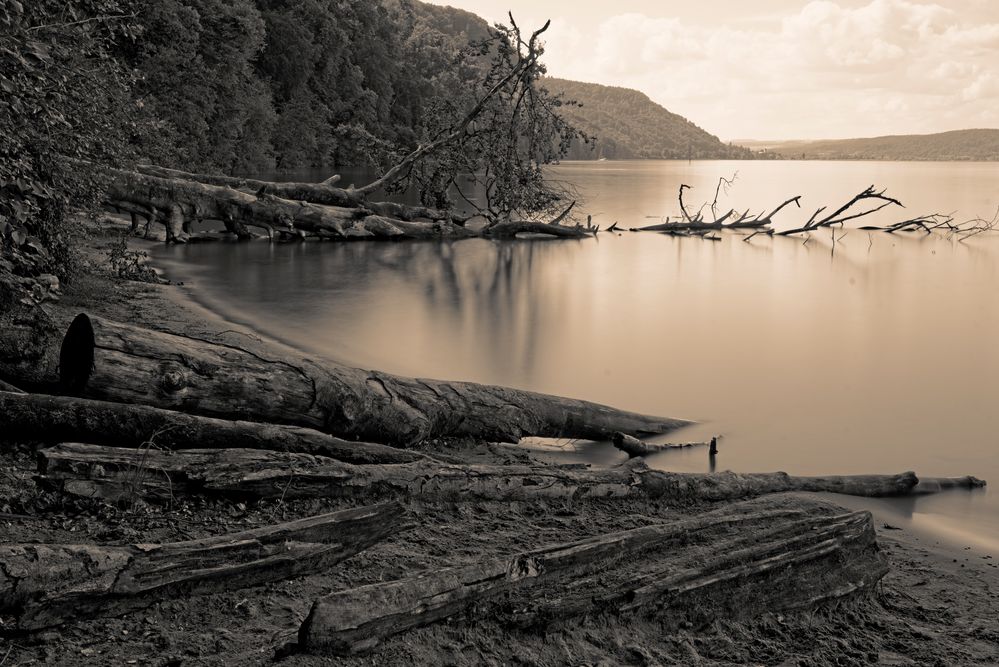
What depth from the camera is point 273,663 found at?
3082 millimetres

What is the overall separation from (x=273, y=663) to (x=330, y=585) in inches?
29.7

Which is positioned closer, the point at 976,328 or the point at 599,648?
the point at 599,648

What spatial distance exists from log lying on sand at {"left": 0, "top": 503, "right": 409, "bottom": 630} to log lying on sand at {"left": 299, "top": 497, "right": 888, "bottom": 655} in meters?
0.59

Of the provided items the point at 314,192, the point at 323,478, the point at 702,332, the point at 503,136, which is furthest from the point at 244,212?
the point at 323,478

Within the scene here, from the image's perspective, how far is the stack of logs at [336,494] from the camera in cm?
337

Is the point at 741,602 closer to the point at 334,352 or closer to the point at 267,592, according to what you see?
the point at 267,592

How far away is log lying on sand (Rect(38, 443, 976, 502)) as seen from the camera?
421 cm

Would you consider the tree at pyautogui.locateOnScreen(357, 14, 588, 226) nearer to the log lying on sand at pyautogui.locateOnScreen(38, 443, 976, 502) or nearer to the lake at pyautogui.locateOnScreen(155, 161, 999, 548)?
the lake at pyautogui.locateOnScreen(155, 161, 999, 548)

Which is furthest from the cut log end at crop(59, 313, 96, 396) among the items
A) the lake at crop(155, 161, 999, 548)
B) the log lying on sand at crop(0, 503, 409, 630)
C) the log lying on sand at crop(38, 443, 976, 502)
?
the lake at crop(155, 161, 999, 548)

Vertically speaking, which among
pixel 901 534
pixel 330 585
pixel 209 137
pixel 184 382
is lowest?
pixel 901 534

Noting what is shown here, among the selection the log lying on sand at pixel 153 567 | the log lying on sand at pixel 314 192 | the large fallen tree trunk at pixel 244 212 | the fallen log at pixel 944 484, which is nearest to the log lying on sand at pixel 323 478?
the log lying on sand at pixel 153 567

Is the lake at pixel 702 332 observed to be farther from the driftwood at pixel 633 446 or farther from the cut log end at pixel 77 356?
the cut log end at pixel 77 356

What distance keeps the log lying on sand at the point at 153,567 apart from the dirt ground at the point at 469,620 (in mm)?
53

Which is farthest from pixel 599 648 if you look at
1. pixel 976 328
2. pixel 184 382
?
pixel 976 328
